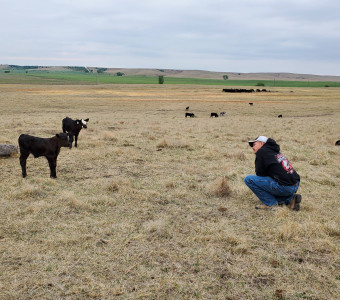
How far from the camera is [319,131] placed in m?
21.5

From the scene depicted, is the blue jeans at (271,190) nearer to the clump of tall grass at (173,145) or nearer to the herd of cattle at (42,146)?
the herd of cattle at (42,146)

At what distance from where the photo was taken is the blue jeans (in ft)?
24.1

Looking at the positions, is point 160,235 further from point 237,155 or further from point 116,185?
point 237,155

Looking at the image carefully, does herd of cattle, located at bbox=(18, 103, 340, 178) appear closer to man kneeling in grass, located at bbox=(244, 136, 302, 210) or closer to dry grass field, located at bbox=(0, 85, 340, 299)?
dry grass field, located at bbox=(0, 85, 340, 299)

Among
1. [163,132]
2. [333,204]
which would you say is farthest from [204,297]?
[163,132]

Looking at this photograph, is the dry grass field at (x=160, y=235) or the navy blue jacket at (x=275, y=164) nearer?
the dry grass field at (x=160, y=235)

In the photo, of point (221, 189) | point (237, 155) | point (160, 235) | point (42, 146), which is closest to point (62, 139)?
point (42, 146)

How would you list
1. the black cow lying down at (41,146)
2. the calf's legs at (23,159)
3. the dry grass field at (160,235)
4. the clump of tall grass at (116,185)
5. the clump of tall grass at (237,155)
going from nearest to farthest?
the dry grass field at (160,235) < the clump of tall grass at (116,185) < the black cow lying down at (41,146) < the calf's legs at (23,159) < the clump of tall grass at (237,155)

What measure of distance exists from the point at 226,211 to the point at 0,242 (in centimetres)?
475

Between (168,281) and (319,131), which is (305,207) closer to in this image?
(168,281)

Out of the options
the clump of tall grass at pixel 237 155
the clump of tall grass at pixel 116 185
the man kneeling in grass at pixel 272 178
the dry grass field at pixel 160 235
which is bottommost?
the dry grass field at pixel 160 235

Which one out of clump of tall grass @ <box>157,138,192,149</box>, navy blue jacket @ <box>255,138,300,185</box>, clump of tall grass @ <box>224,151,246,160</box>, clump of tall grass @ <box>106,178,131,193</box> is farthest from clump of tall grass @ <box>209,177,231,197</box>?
clump of tall grass @ <box>157,138,192,149</box>

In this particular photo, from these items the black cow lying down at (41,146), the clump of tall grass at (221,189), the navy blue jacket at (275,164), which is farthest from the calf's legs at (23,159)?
the navy blue jacket at (275,164)

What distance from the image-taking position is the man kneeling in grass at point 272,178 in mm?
7254
